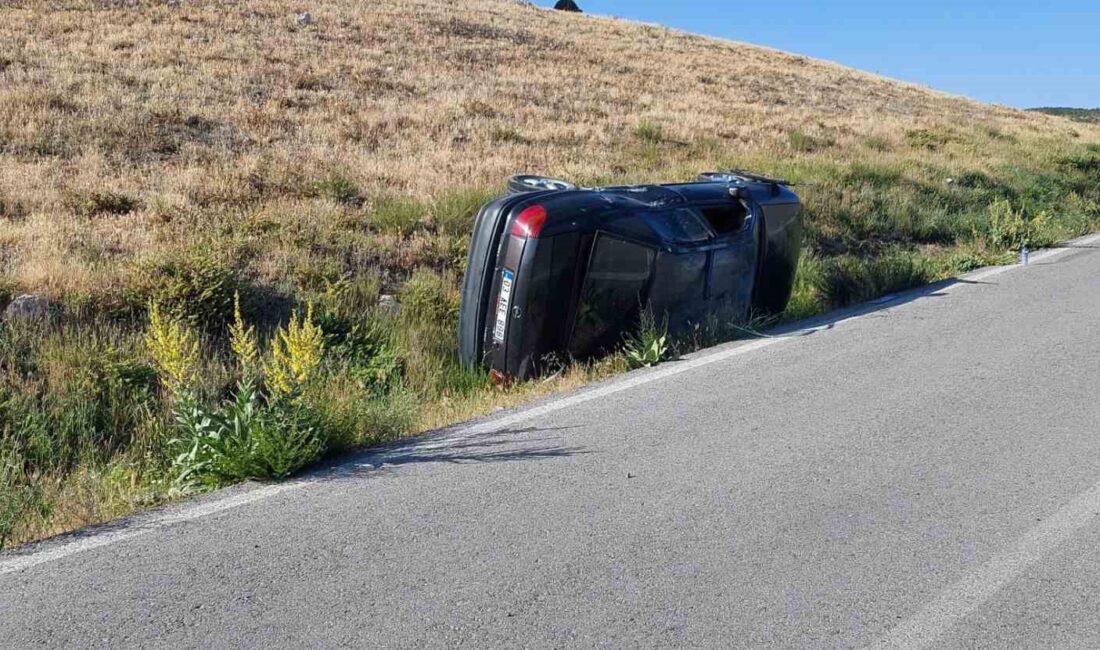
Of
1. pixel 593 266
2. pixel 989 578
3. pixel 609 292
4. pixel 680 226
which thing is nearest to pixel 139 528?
pixel 989 578

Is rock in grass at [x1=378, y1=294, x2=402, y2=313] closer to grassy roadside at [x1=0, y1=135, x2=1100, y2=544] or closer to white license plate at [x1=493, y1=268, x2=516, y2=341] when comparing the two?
grassy roadside at [x1=0, y1=135, x2=1100, y2=544]

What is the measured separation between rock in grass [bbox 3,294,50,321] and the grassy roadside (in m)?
0.10

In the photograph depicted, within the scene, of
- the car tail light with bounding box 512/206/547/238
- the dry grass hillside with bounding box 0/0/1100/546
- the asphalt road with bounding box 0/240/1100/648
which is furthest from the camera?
the car tail light with bounding box 512/206/547/238

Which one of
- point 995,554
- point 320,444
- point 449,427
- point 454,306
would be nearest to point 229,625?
point 320,444

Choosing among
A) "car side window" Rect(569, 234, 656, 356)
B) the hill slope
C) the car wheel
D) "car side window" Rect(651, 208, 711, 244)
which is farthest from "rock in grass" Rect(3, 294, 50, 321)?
the hill slope

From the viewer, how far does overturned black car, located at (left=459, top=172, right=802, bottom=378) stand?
6867 mm

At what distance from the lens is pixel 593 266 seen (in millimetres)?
7113

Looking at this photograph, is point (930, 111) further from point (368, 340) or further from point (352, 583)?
point (352, 583)

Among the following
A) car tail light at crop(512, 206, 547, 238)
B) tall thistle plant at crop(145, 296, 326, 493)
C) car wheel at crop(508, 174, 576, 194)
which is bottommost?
tall thistle plant at crop(145, 296, 326, 493)

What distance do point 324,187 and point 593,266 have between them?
6156mm

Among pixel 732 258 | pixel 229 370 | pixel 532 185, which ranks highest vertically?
pixel 532 185

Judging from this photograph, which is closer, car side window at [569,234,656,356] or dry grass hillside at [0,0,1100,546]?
dry grass hillside at [0,0,1100,546]

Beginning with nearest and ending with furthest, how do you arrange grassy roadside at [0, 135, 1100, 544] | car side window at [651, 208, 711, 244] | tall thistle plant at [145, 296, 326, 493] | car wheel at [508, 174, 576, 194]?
1. tall thistle plant at [145, 296, 326, 493]
2. grassy roadside at [0, 135, 1100, 544]
3. car side window at [651, 208, 711, 244]
4. car wheel at [508, 174, 576, 194]

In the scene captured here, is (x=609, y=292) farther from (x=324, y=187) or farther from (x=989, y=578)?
(x=324, y=187)
